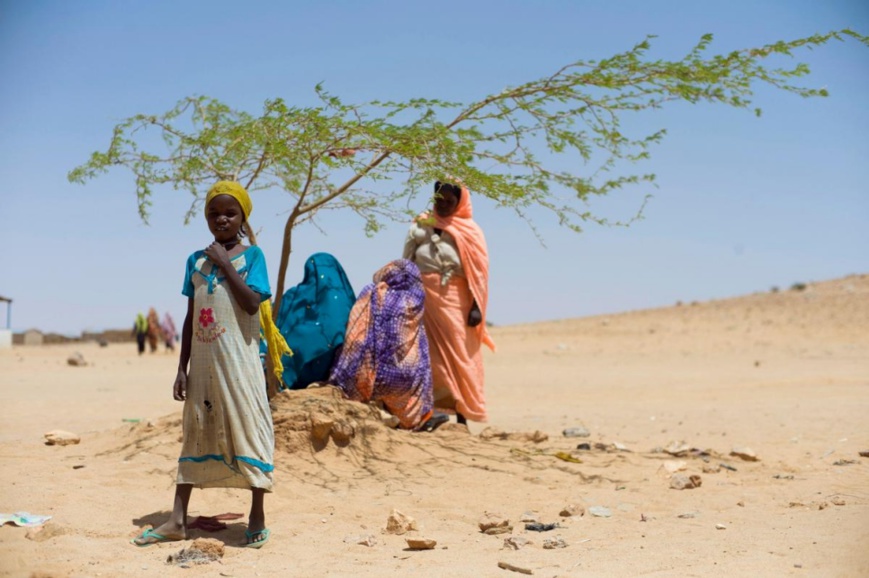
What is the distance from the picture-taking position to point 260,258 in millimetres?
4824

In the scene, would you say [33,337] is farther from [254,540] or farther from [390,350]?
[254,540]

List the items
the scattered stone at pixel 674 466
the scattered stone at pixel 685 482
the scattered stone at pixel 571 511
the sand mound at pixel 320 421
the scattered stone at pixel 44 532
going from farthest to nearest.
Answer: the scattered stone at pixel 674 466, the sand mound at pixel 320 421, the scattered stone at pixel 685 482, the scattered stone at pixel 571 511, the scattered stone at pixel 44 532

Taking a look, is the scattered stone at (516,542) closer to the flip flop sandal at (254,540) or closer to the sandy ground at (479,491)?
the sandy ground at (479,491)

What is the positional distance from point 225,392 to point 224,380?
65 millimetres

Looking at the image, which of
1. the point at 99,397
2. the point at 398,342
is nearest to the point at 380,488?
the point at 398,342

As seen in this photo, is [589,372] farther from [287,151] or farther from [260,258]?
[260,258]

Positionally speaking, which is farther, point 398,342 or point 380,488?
point 398,342

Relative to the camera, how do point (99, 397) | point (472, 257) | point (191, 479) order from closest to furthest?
point (191, 479)
point (472, 257)
point (99, 397)

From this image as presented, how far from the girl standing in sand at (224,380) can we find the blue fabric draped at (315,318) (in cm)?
260

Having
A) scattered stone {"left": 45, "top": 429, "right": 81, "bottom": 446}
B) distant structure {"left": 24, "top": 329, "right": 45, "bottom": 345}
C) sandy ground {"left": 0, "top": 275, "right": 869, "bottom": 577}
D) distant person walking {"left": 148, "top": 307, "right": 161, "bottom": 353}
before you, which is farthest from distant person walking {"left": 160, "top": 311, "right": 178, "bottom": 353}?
scattered stone {"left": 45, "top": 429, "right": 81, "bottom": 446}

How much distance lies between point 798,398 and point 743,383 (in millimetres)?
3499

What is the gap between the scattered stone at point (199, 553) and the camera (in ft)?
14.3

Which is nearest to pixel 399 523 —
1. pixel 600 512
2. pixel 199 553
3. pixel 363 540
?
pixel 363 540

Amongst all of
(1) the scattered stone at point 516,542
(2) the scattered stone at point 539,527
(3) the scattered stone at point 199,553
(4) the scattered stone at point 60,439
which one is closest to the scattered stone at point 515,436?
(2) the scattered stone at point 539,527
